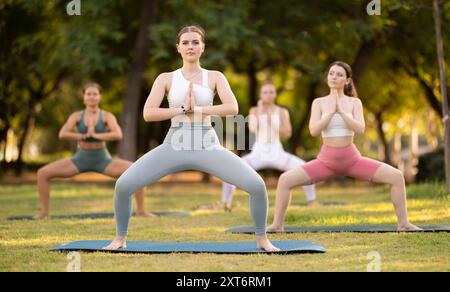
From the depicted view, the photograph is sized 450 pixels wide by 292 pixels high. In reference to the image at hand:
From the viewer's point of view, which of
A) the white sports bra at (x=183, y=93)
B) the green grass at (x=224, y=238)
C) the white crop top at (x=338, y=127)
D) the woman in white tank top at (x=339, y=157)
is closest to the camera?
the green grass at (x=224, y=238)

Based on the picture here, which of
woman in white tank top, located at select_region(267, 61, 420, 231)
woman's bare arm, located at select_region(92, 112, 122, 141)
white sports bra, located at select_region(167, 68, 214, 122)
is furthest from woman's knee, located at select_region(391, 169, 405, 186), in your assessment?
woman's bare arm, located at select_region(92, 112, 122, 141)

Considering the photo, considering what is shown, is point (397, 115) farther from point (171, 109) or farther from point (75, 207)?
point (171, 109)

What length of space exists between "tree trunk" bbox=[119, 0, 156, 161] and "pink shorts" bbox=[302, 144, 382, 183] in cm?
1120

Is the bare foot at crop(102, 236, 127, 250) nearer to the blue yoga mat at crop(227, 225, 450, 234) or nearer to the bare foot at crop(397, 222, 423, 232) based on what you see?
the blue yoga mat at crop(227, 225, 450, 234)

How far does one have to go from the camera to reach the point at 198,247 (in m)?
7.50

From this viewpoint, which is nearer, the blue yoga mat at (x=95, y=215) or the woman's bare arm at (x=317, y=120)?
the woman's bare arm at (x=317, y=120)

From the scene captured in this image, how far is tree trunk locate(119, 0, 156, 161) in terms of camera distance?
19625 mm

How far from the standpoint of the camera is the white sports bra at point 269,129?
12.5 metres

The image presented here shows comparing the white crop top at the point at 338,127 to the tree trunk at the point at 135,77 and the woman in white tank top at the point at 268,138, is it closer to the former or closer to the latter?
the woman in white tank top at the point at 268,138

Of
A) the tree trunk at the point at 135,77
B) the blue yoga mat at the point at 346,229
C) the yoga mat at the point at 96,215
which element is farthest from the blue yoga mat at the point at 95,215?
the tree trunk at the point at 135,77

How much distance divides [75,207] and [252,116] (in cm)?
343

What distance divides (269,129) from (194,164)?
561 cm

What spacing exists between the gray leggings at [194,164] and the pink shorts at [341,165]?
6.18ft

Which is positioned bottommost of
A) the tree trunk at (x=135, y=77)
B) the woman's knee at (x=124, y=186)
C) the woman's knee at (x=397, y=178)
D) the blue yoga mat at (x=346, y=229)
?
the blue yoga mat at (x=346, y=229)
